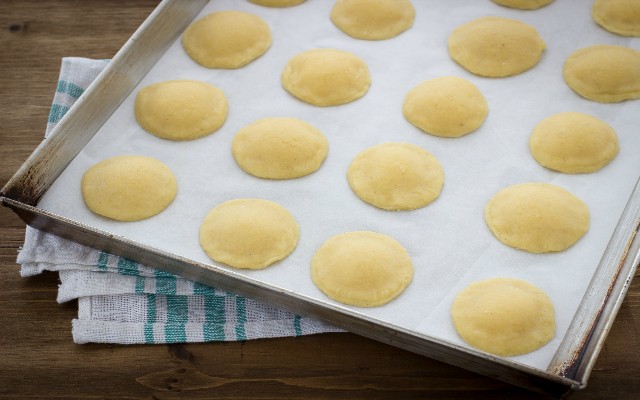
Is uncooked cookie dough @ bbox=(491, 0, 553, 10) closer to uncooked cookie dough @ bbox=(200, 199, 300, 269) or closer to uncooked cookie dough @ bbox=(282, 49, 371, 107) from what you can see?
uncooked cookie dough @ bbox=(282, 49, 371, 107)

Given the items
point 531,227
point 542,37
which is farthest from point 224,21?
point 531,227

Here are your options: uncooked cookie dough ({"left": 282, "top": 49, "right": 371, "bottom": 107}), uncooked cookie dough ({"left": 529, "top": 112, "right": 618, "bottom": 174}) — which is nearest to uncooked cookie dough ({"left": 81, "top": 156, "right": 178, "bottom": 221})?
uncooked cookie dough ({"left": 282, "top": 49, "right": 371, "bottom": 107})

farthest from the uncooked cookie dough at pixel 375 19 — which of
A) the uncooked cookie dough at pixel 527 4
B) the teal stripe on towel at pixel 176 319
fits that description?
the teal stripe on towel at pixel 176 319

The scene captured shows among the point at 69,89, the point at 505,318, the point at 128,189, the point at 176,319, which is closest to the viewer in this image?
the point at 505,318

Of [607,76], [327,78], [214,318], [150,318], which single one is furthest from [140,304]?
[607,76]

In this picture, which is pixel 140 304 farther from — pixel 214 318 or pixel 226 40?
pixel 226 40

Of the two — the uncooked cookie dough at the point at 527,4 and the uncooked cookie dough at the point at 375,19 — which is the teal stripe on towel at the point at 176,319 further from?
the uncooked cookie dough at the point at 527,4

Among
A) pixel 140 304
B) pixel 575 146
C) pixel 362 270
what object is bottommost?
pixel 140 304

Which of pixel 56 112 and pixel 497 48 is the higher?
pixel 497 48
